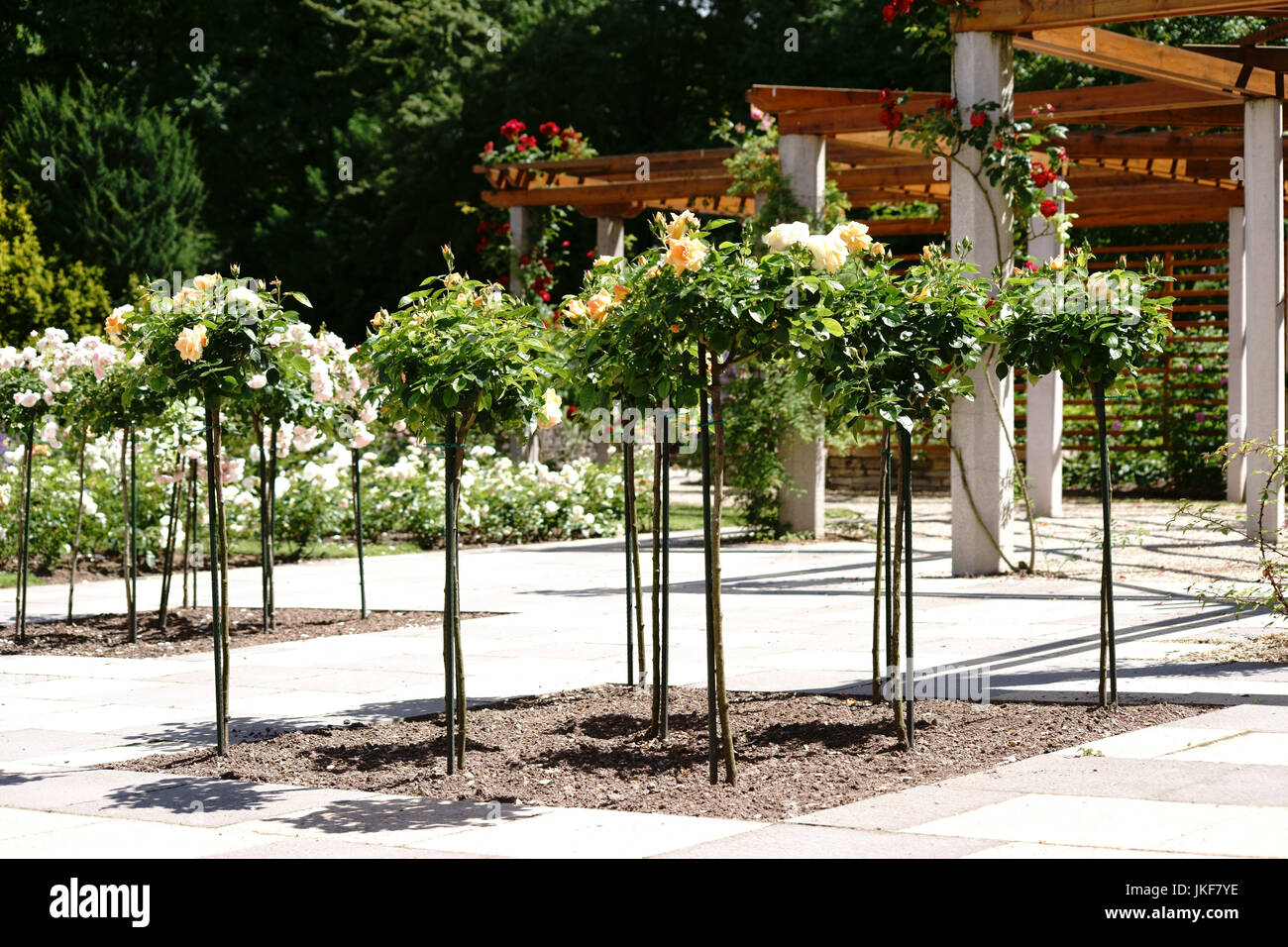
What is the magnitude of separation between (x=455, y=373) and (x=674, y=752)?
1.66 meters

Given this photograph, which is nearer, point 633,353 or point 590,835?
point 590,835

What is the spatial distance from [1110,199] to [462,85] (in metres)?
16.1

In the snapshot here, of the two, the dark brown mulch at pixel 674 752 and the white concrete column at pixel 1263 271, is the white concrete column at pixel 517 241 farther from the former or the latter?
the dark brown mulch at pixel 674 752

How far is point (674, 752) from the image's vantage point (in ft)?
18.6

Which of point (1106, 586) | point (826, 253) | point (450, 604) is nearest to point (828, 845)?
point (450, 604)

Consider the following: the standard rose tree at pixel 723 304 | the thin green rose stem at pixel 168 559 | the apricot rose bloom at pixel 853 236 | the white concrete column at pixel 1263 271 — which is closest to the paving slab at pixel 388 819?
the standard rose tree at pixel 723 304

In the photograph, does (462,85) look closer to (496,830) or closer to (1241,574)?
(1241,574)

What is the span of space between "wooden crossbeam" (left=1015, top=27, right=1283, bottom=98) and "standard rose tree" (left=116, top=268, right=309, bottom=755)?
691cm

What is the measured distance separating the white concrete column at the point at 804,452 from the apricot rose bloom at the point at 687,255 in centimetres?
865

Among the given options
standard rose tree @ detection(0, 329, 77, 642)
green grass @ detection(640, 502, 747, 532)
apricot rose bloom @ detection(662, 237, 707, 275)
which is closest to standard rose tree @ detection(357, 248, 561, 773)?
apricot rose bloom @ detection(662, 237, 707, 275)

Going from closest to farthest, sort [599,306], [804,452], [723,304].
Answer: [723,304], [599,306], [804,452]

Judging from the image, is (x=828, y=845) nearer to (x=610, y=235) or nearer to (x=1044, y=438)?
(x=1044, y=438)

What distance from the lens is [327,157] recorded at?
3194 cm
